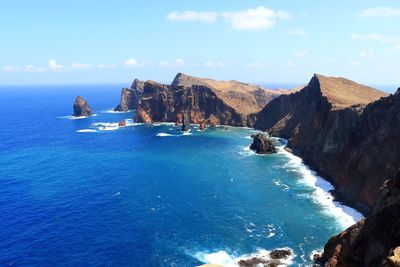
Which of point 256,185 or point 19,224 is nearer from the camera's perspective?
point 19,224

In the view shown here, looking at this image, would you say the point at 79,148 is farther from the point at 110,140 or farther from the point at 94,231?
the point at 94,231

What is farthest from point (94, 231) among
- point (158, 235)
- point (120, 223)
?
point (158, 235)

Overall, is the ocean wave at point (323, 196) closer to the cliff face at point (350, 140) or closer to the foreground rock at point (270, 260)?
the cliff face at point (350, 140)

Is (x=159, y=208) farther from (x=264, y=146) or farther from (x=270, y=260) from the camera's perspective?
(x=264, y=146)

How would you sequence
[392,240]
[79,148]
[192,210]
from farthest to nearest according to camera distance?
1. [79,148]
2. [192,210]
3. [392,240]

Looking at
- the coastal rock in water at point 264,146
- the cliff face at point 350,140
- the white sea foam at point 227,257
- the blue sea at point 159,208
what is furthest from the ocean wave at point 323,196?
the white sea foam at point 227,257

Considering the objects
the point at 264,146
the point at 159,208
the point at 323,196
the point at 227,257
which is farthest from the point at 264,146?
the point at 227,257

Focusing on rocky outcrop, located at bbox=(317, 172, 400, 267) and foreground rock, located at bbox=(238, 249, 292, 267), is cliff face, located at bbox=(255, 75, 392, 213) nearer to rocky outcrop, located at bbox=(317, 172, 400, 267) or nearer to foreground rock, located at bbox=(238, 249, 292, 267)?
foreground rock, located at bbox=(238, 249, 292, 267)
